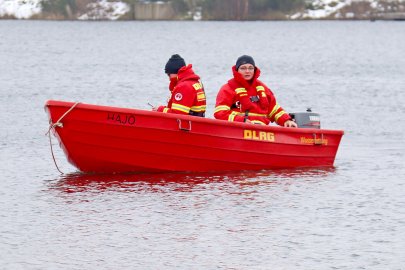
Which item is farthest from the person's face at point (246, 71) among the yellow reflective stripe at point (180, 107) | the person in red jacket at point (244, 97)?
the yellow reflective stripe at point (180, 107)

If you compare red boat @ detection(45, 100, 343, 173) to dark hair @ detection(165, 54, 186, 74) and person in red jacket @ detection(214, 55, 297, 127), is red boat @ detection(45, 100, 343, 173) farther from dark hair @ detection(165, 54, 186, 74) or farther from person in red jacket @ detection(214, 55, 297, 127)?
dark hair @ detection(165, 54, 186, 74)

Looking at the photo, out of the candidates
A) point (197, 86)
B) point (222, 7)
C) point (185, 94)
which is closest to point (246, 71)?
point (197, 86)

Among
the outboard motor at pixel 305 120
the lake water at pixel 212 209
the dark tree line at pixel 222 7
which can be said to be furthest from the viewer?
the dark tree line at pixel 222 7

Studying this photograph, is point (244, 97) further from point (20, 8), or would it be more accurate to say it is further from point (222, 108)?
point (20, 8)

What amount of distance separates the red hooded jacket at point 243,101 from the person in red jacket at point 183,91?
0.97 ft

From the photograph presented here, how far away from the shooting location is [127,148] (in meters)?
16.4

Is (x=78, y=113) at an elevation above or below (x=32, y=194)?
above

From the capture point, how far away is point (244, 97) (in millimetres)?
16891

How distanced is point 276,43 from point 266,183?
71121 millimetres

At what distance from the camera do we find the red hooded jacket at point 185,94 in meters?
16.4

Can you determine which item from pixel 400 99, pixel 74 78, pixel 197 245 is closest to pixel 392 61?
pixel 74 78

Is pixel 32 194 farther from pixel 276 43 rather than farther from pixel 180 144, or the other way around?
pixel 276 43

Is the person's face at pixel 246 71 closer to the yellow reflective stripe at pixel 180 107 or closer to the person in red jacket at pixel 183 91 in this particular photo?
the person in red jacket at pixel 183 91

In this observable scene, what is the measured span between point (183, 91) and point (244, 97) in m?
0.94
